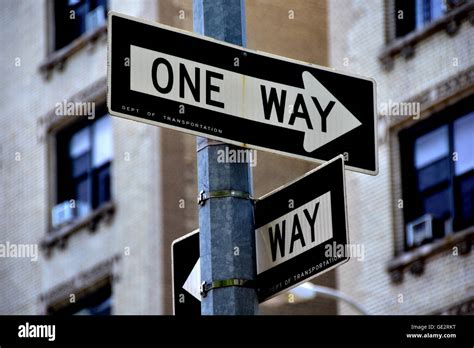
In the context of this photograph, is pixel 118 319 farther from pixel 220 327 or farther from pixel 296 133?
pixel 296 133

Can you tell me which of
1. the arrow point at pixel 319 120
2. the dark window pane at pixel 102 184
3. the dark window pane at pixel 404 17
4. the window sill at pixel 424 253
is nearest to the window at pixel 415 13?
the dark window pane at pixel 404 17

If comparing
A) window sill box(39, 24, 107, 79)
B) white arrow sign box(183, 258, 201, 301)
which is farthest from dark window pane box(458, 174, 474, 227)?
white arrow sign box(183, 258, 201, 301)

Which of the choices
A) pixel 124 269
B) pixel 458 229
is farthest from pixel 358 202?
pixel 124 269

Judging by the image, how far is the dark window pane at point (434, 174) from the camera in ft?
66.6

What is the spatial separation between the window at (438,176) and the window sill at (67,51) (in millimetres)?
7794

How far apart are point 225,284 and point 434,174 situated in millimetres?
14486

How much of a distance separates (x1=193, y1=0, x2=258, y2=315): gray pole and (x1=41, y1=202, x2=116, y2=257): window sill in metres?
19.3

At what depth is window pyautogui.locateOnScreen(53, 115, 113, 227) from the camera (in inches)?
1030

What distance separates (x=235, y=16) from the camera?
6629mm

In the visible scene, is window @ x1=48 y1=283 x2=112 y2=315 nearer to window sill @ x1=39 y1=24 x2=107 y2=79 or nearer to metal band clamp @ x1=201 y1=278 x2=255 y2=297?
window sill @ x1=39 y1=24 x2=107 y2=79

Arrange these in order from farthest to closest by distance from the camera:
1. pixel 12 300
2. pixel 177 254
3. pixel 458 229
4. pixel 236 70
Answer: pixel 12 300
pixel 458 229
pixel 177 254
pixel 236 70

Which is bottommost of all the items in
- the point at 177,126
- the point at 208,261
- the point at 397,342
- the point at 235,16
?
the point at 397,342

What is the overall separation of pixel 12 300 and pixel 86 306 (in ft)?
8.39

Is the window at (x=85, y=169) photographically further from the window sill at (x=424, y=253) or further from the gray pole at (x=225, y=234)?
the gray pole at (x=225, y=234)
